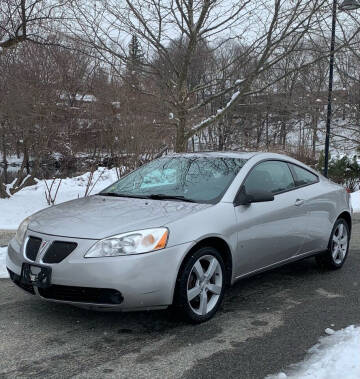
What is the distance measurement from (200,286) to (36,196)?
11.4 meters

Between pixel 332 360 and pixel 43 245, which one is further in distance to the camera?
pixel 43 245

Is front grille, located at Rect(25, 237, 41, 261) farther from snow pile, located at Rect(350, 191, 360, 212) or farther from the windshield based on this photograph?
snow pile, located at Rect(350, 191, 360, 212)

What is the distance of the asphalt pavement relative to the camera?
3.24m

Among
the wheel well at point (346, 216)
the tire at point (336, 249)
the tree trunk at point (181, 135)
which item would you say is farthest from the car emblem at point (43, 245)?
the tree trunk at point (181, 135)

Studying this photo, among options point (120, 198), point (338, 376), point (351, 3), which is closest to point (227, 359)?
point (338, 376)

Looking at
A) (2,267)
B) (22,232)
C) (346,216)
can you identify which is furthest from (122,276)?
(346,216)

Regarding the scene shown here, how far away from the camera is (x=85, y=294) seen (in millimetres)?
3654

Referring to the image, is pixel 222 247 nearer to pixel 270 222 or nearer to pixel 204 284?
pixel 204 284

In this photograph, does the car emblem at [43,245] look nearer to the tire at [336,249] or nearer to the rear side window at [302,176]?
the rear side window at [302,176]

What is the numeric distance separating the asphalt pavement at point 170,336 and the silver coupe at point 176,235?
278 millimetres

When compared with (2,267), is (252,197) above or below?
above

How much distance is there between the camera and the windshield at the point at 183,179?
453 cm

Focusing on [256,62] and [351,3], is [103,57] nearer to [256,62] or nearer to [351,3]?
[256,62]

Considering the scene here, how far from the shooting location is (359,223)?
9.98m
